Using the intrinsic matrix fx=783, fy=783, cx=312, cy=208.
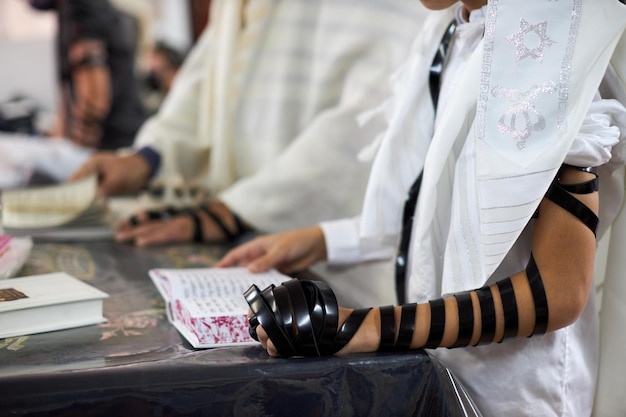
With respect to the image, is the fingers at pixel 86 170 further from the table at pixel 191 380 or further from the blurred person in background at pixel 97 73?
the blurred person in background at pixel 97 73

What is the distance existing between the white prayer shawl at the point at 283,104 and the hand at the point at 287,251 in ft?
1.14

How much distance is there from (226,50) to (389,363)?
1.32m

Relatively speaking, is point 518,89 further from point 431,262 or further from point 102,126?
point 102,126

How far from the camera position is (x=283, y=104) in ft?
6.03

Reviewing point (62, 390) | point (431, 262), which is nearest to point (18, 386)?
point (62, 390)

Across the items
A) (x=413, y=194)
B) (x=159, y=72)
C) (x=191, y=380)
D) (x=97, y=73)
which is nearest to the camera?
(x=191, y=380)

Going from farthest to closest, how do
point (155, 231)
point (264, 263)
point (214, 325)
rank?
point (155, 231)
point (264, 263)
point (214, 325)

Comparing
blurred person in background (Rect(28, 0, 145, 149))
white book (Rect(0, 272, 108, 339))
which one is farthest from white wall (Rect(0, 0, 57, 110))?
white book (Rect(0, 272, 108, 339))

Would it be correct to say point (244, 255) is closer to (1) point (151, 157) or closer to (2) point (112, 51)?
(1) point (151, 157)

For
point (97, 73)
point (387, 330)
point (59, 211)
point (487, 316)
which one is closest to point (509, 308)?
point (487, 316)

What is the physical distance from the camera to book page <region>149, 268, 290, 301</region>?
1.01 meters

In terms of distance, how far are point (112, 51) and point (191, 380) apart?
2913 mm

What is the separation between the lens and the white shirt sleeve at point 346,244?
1.26m

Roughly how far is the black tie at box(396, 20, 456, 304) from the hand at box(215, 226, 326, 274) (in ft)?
0.75
